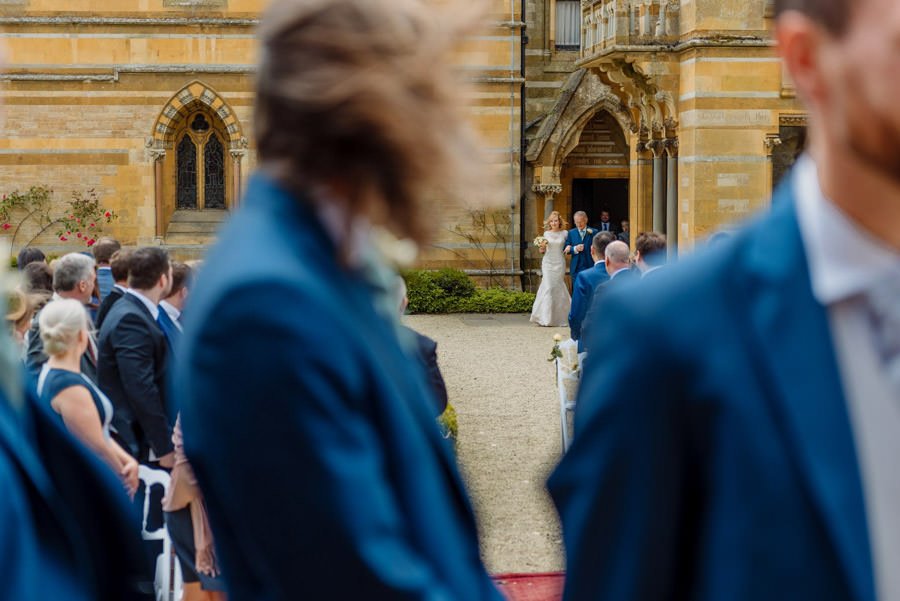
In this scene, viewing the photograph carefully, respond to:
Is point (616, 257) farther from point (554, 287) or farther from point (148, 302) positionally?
point (554, 287)

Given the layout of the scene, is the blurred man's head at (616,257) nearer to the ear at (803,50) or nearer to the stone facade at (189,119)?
the ear at (803,50)

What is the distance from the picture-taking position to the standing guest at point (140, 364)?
5828 mm

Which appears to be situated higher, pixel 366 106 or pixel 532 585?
pixel 366 106

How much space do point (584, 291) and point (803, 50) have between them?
8.36m

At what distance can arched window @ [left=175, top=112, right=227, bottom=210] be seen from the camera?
2483 centimetres

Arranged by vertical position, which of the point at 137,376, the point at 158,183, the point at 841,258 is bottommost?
the point at 137,376

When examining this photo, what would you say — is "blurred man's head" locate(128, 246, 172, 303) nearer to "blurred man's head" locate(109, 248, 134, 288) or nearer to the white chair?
"blurred man's head" locate(109, 248, 134, 288)

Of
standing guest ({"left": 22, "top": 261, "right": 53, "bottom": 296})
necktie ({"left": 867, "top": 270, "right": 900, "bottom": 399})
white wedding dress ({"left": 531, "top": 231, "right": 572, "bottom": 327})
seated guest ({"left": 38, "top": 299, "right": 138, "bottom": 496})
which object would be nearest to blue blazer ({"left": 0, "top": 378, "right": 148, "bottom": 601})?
necktie ({"left": 867, "top": 270, "right": 900, "bottom": 399})

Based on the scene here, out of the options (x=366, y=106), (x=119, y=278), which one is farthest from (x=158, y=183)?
(x=366, y=106)

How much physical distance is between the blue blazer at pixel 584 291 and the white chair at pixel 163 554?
4388mm

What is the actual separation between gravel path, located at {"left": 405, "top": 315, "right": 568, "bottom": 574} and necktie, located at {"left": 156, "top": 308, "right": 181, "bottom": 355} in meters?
2.02

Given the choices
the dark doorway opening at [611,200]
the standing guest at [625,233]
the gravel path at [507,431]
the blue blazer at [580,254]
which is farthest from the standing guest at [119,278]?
the dark doorway opening at [611,200]

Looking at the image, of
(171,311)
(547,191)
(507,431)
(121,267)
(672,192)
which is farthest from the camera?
(547,191)

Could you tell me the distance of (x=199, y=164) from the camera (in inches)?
980
